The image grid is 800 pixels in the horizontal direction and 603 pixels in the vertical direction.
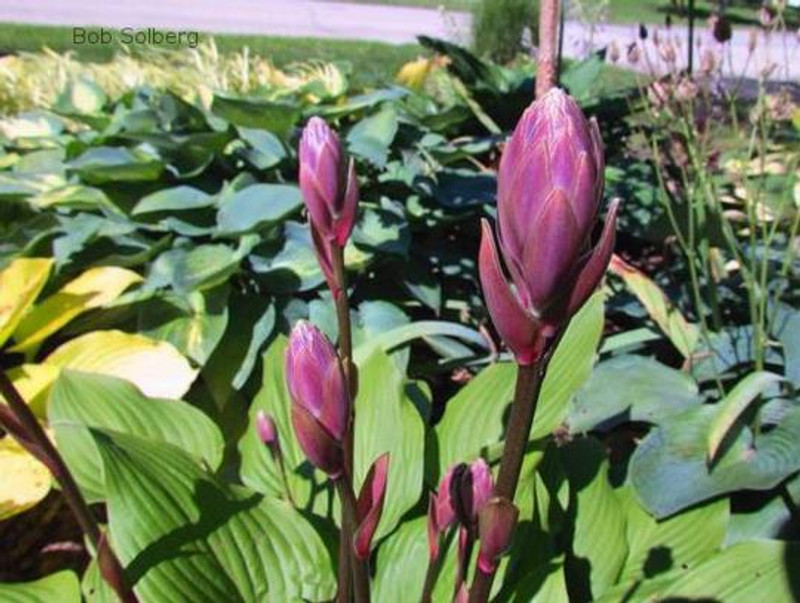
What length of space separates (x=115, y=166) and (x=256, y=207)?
390mm

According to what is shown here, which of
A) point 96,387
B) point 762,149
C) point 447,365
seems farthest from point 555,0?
point 96,387

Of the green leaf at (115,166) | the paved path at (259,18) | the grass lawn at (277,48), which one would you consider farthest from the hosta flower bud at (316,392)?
the paved path at (259,18)

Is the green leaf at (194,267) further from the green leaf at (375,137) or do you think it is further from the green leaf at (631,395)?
the green leaf at (631,395)

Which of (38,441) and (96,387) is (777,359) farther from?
(38,441)

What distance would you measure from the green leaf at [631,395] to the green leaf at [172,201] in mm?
1079

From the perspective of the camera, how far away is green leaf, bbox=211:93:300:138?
2.44 m

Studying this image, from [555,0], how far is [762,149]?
63 cm

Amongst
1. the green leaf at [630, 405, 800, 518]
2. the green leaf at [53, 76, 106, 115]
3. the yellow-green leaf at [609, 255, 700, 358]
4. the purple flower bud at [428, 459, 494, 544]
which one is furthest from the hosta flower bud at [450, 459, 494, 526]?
the green leaf at [53, 76, 106, 115]

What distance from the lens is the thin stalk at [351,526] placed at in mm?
907

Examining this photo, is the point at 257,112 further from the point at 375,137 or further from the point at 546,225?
the point at 546,225

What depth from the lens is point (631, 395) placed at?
1983mm

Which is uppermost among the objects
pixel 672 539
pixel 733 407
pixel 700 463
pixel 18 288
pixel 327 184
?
pixel 327 184

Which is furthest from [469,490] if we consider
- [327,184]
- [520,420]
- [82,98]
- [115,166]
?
[82,98]

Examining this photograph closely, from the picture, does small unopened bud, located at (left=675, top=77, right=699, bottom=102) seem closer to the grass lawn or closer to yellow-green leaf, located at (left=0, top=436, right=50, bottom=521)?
yellow-green leaf, located at (left=0, top=436, right=50, bottom=521)
